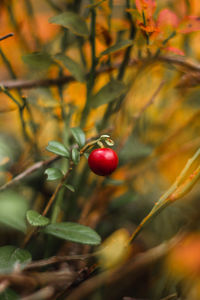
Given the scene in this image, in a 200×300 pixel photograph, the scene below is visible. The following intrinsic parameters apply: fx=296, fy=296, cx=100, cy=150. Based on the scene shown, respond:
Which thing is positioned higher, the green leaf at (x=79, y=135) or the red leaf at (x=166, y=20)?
the red leaf at (x=166, y=20)

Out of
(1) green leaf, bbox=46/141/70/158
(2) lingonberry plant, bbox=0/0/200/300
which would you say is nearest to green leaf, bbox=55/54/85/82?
(2) lingonberry plant, bbox=0/0/200/300

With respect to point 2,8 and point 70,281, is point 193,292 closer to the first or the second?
point 70,281

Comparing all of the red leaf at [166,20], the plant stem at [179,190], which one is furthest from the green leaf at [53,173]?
the red leaf at [166,20]

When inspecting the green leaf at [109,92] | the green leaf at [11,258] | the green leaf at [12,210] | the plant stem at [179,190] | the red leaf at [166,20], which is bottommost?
the green leaf at [11,258]

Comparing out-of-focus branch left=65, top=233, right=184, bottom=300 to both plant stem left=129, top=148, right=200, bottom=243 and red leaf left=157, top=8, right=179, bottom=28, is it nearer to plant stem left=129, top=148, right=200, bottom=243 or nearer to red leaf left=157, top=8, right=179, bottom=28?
plant stem left=129, top=148, right=200, bottom=243

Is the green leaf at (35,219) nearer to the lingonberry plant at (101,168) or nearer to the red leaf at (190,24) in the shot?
the lingonberry plant at (101,168)

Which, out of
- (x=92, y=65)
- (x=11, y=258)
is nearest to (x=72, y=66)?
(x=92, y=65)
